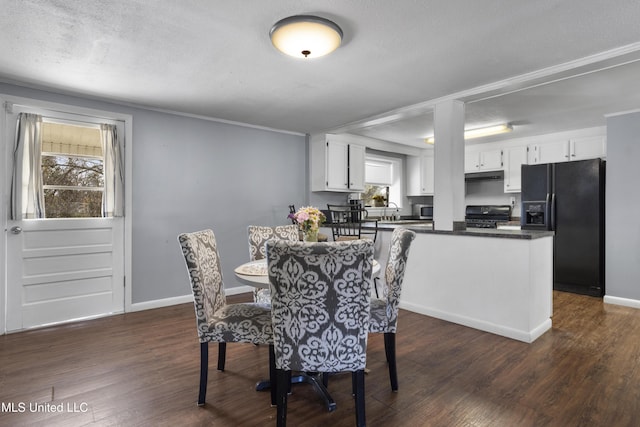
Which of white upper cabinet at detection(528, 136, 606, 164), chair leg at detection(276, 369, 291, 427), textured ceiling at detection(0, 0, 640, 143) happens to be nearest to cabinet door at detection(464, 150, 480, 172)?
white upper cabinet at detection(528, 136, 606, 164)

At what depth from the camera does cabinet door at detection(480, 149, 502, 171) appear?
5.54 meters

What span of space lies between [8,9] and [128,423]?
7.80 feet

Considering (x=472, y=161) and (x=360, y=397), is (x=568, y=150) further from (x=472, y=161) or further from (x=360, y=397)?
(x=360, y=397)

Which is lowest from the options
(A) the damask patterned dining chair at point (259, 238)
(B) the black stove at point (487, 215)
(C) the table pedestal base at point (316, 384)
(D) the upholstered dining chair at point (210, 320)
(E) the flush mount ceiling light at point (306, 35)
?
(C) the table pedestal base at point (316, 384)

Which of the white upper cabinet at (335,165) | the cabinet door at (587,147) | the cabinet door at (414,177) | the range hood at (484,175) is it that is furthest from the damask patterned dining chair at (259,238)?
the cabinet door at (587,147)

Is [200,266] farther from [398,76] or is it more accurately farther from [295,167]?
[295,167]

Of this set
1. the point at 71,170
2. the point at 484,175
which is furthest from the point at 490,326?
the point at 71,170

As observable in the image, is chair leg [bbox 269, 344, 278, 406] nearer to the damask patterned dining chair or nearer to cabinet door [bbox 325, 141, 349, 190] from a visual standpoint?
the damask patterned dining chair

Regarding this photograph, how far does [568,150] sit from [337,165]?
10.8 feet

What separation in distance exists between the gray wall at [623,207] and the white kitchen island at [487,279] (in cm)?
144

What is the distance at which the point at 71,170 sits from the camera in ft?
11.1

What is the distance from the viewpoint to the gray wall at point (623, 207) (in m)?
3.77

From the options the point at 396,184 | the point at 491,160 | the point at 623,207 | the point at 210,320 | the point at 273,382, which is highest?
the point at 491,160

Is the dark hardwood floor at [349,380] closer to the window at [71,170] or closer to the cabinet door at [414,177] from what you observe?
the window at [71,170]
